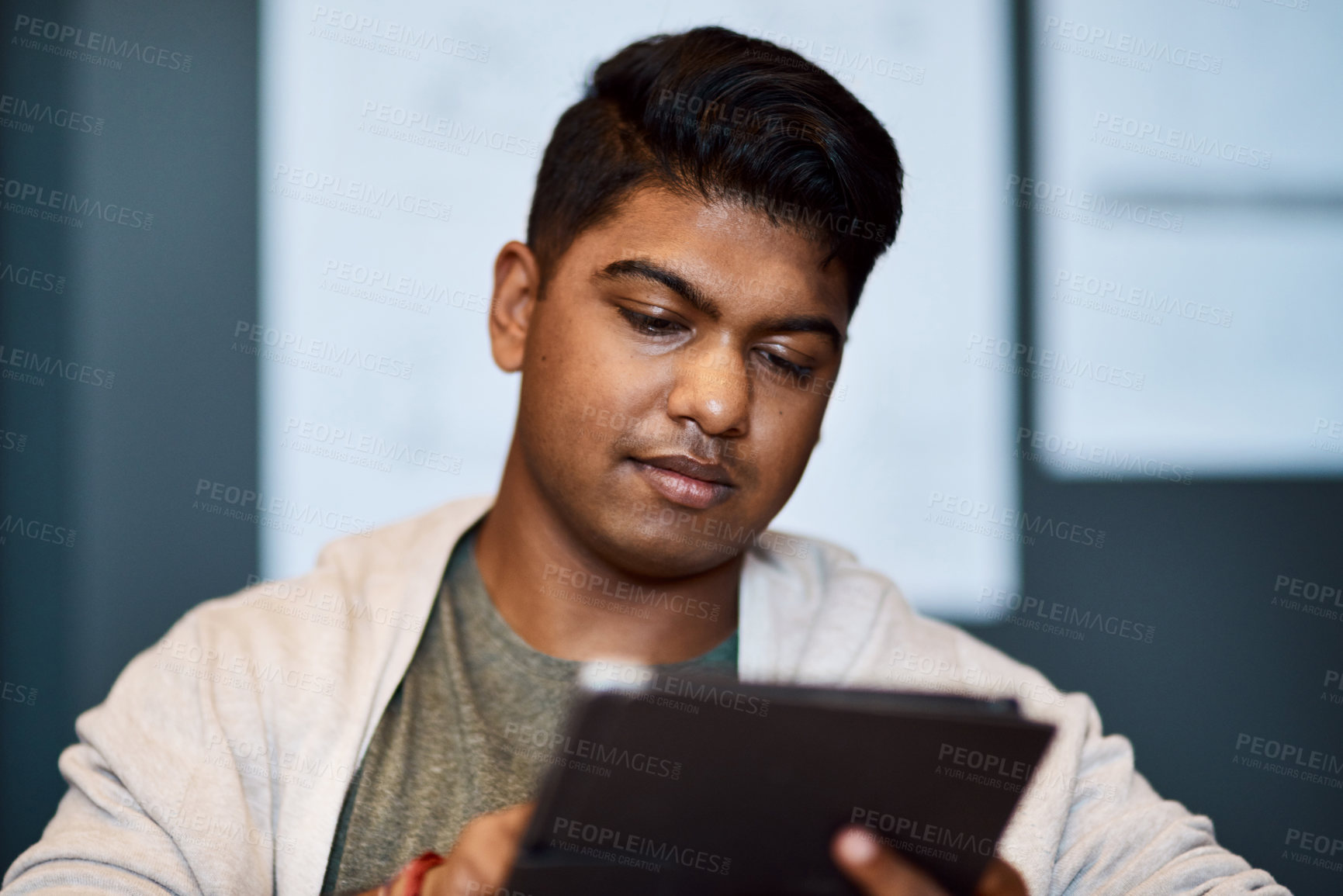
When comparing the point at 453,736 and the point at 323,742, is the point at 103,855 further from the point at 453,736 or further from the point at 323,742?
the point at 453,736

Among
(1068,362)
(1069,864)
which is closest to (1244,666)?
(1068,362)

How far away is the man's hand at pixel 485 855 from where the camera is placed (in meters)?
1.03

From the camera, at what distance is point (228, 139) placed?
2551mm

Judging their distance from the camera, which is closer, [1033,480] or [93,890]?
[93,890]

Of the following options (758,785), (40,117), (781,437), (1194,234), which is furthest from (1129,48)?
(40,117)

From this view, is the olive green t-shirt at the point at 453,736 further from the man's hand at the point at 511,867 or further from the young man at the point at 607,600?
the man's hand at the point at 511,867

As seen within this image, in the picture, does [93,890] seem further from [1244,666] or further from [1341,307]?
[1341,307]

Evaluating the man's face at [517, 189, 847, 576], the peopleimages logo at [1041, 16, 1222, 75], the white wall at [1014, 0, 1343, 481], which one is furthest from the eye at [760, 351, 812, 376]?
the peopleimages logo at [1041, 16, 1222, 75]

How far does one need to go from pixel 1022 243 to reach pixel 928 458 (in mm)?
540

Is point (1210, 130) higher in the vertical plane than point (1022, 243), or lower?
higher

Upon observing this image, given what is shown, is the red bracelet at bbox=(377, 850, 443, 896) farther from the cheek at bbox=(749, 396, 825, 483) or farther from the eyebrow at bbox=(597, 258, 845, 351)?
the eyebrow at bbox=(597, 258, 845, 351)

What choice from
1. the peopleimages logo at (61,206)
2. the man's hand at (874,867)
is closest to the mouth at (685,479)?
the man's hand at (874,867)

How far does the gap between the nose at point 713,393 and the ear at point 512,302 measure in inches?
12.7

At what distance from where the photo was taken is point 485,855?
3.41 feet
